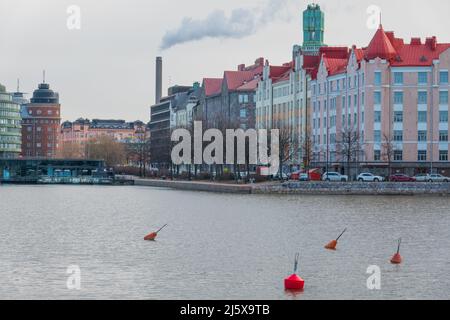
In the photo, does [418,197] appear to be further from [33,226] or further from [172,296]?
[172,296]

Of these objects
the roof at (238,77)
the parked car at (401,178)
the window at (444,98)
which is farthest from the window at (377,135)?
the roof at (238,77)

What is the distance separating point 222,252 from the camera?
50344mm

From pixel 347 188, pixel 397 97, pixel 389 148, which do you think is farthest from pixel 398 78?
pixel 347 188

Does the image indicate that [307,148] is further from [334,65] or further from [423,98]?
[423,98]

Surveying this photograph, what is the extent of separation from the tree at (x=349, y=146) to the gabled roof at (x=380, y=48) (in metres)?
9.28

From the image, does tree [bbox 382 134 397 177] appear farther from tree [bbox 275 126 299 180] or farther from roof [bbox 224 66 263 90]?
roof [bbox 224 66 263 90]

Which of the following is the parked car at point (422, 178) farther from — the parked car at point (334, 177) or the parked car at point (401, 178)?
the parked car at point (334, 177)

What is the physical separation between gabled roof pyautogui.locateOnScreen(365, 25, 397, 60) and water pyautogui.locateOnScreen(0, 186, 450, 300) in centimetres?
4314

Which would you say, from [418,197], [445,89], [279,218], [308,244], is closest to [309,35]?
[445,89]

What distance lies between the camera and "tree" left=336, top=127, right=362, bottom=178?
12369cm

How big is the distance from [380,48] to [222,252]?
82.3 metres
